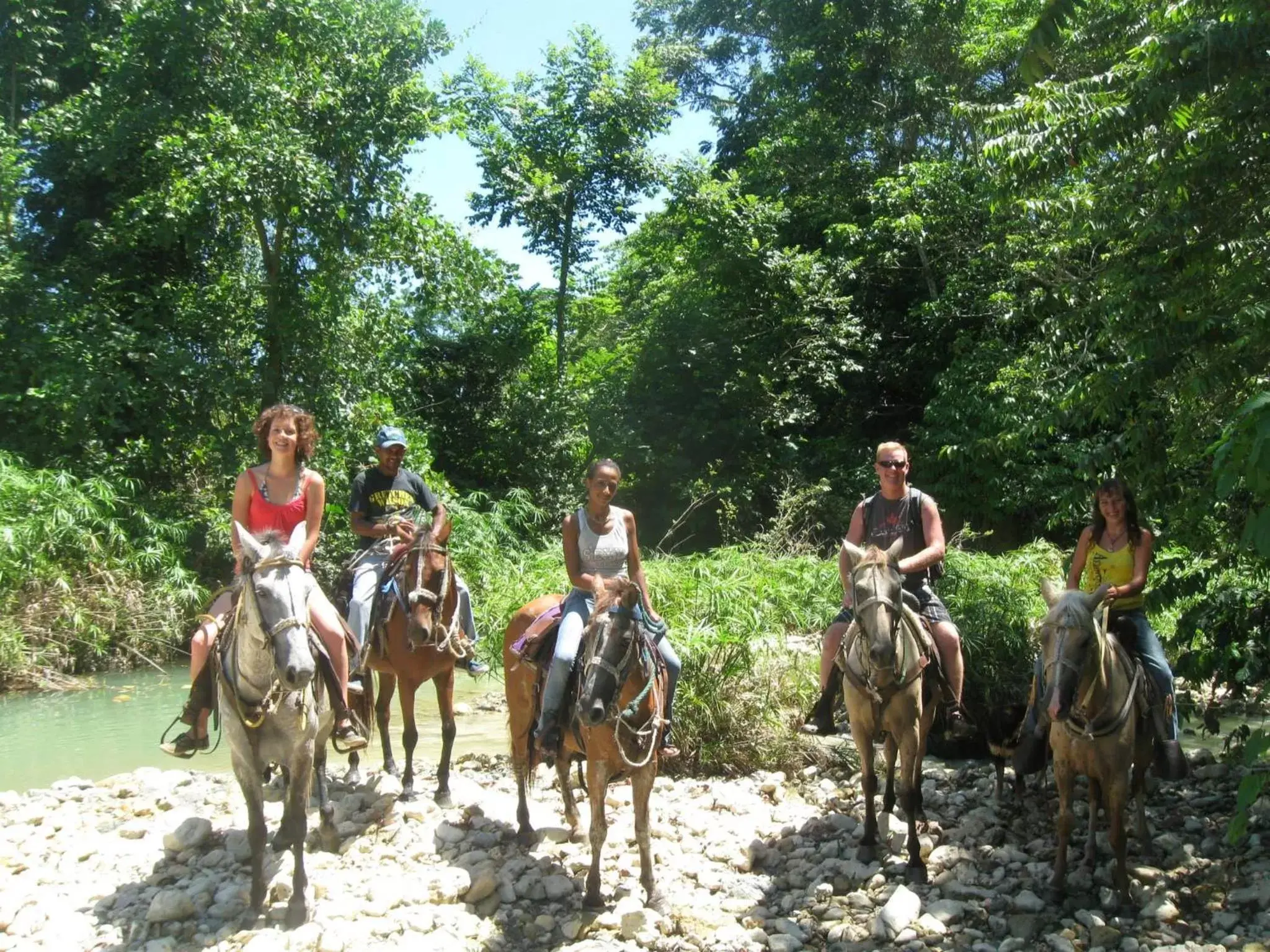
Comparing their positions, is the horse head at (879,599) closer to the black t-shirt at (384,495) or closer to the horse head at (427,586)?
the horse head at (427,586)

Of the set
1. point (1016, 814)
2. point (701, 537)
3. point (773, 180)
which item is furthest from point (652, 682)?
point (773, 180)

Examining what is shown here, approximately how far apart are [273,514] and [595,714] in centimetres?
234

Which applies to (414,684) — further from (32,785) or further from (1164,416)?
(1164,416)

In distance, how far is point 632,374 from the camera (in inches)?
947

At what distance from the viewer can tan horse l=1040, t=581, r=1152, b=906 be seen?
19.7 feet

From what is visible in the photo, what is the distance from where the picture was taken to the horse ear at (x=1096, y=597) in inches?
242

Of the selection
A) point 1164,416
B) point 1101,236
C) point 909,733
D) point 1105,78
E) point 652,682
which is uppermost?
point 1105,78

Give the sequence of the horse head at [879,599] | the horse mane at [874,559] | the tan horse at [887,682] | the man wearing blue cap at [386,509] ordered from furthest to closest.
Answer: the man wearing blue cap at [386,509] → the horse mane at [874,559] → the tan horse at [887,682] → the horse head at [879,599]

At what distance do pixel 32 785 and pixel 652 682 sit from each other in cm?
678

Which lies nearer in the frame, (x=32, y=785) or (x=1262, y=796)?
(x=1262, y=796)

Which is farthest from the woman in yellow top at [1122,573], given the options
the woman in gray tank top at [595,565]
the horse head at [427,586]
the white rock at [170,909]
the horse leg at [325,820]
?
the white rock at [170,909]

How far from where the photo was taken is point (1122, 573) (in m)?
7.14

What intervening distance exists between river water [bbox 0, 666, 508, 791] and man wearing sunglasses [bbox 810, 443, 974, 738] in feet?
13.6

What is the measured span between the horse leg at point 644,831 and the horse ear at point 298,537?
2415 mm
